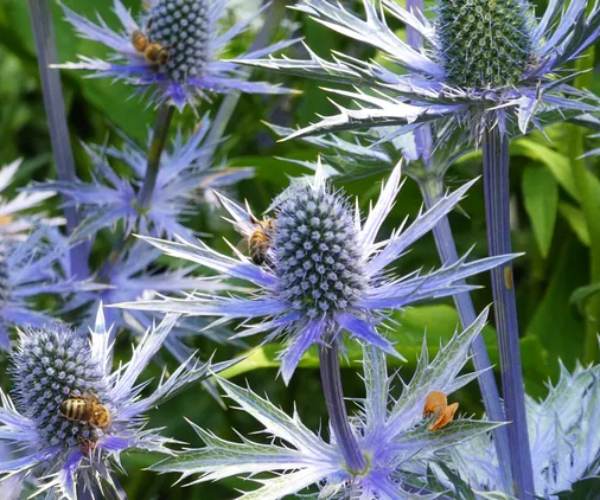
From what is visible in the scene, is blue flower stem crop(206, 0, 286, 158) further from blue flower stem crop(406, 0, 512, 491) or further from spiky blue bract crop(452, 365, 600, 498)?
spiky blue bract crop(452, 365, 600, 498)

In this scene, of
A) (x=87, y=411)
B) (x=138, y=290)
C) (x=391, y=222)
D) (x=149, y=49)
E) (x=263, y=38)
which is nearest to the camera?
(x=87, y=411)

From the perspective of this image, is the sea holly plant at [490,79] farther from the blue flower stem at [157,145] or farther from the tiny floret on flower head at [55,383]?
the blue flower stem at [157,145]

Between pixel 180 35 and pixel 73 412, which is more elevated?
pixel 180 35

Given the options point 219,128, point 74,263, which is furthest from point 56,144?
point 219,128

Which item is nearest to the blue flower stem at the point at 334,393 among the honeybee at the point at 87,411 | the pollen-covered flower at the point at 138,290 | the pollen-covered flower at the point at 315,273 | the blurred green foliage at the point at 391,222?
the pollen-covered flower at the point at 315,273

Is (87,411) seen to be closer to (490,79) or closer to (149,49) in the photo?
(490,79)

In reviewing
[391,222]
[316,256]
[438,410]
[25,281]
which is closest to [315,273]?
[316,256]
